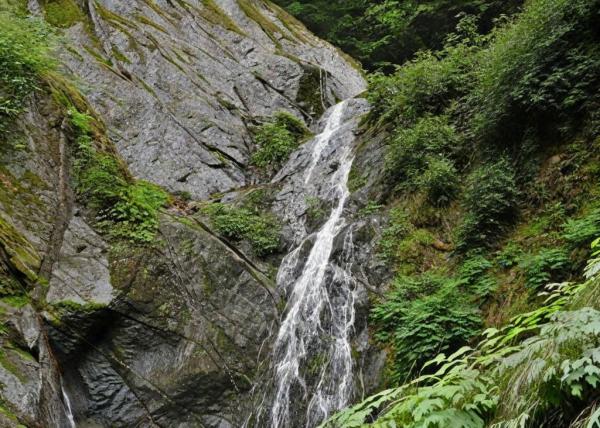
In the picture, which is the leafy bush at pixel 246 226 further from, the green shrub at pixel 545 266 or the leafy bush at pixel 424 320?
the green shrub at pixel 545 266

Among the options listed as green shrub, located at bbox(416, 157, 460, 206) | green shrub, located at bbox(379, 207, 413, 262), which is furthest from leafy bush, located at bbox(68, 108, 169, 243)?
green shrub, located at bbox(416, 157, 460, 206)

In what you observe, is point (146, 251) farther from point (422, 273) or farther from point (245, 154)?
point (245, 154)

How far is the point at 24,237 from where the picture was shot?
302 inches

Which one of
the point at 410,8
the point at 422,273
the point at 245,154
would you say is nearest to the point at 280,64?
the point at 245,154

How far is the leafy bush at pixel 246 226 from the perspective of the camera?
33.8 ft

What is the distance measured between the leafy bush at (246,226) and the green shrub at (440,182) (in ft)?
11.4

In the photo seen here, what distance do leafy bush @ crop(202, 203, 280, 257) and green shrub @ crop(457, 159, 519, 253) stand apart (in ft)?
13.9

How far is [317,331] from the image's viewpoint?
8.24 m

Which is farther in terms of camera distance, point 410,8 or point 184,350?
point 410,8

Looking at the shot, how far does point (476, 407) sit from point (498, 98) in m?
7.08

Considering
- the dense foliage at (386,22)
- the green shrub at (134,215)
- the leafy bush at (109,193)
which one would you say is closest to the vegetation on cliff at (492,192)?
the green shrub at (134,215)

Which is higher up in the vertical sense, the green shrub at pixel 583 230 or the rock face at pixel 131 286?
the rock face at pixel 131 286

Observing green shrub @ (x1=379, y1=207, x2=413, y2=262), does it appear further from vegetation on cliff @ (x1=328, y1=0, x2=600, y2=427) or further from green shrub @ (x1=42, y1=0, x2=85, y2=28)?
green shrub @ (x1=42, y1=0, x2=85, y2=28)

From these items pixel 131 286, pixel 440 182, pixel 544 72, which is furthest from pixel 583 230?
pixel 131 286
